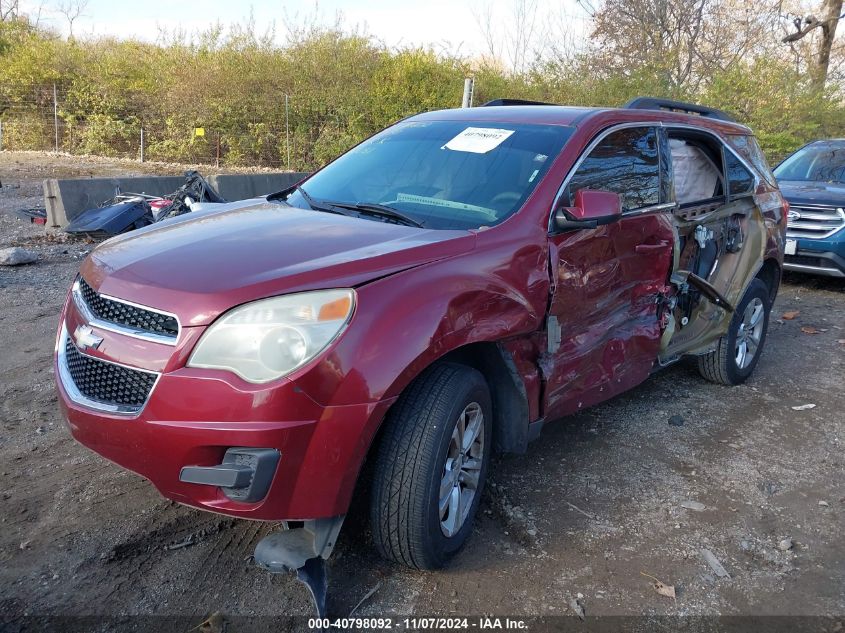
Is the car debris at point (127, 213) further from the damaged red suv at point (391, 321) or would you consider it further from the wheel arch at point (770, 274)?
the wheel arch at point (770, 274)

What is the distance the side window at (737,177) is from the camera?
4894 mm

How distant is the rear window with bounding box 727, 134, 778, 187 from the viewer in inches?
201

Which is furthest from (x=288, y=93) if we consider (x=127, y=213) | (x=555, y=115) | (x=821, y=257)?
(x=555, y=115)

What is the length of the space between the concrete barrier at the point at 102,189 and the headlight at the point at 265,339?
310 inches

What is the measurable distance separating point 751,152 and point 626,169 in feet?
6.58

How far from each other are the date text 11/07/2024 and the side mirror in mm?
1691

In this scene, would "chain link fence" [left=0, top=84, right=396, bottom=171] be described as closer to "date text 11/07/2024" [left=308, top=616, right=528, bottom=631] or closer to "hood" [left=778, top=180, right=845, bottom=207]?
"hood" [left=778, top=180, right=845, bottom=207]

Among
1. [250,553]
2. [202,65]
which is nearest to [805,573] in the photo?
[250,553]

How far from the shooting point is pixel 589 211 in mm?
3219

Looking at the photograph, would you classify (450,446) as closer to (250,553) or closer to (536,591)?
(536,591)

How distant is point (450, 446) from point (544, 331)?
0.75 metres

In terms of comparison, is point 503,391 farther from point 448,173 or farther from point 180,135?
point 180,135

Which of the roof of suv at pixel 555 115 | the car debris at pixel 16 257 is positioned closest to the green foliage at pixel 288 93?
the car debris at pixel 16 257

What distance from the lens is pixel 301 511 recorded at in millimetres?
2441
